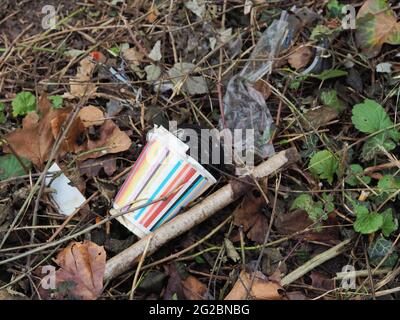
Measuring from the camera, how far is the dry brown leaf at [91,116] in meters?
2.00

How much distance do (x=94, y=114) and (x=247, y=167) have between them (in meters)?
0.64

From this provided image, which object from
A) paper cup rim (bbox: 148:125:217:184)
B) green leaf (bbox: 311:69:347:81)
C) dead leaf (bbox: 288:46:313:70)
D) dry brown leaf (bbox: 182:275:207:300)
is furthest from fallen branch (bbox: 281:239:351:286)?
dead leaf (bbox: 288:46:313:70)

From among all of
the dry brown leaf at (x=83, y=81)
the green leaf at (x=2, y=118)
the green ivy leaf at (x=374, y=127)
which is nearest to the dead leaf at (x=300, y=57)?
the green ivy leaf at (x=374, y=127)

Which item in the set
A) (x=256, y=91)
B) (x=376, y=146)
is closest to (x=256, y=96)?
(x=256, y=91)

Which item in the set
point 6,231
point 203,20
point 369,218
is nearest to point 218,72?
point 203,20

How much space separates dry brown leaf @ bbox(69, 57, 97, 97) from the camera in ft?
6.89

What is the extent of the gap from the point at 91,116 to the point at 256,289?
0.92 metres

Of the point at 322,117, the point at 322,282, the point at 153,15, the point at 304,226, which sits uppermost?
the point at 153,15

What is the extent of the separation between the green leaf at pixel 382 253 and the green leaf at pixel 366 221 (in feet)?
0.23

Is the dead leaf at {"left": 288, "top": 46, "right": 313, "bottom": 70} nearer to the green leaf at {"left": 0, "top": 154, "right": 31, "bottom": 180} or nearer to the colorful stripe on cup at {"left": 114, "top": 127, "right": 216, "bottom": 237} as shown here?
the colorful stripe on cup at {"left": 114, "top": 127, "right": 216, "bottom": 237}

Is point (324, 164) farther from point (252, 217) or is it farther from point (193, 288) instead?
point (193, 288)

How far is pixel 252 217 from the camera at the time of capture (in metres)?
1.84

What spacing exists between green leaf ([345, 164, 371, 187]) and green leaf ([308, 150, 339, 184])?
0.18 ft

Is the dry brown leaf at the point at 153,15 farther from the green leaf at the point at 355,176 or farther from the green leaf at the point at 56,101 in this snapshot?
the green leaf at the point at 355,176
